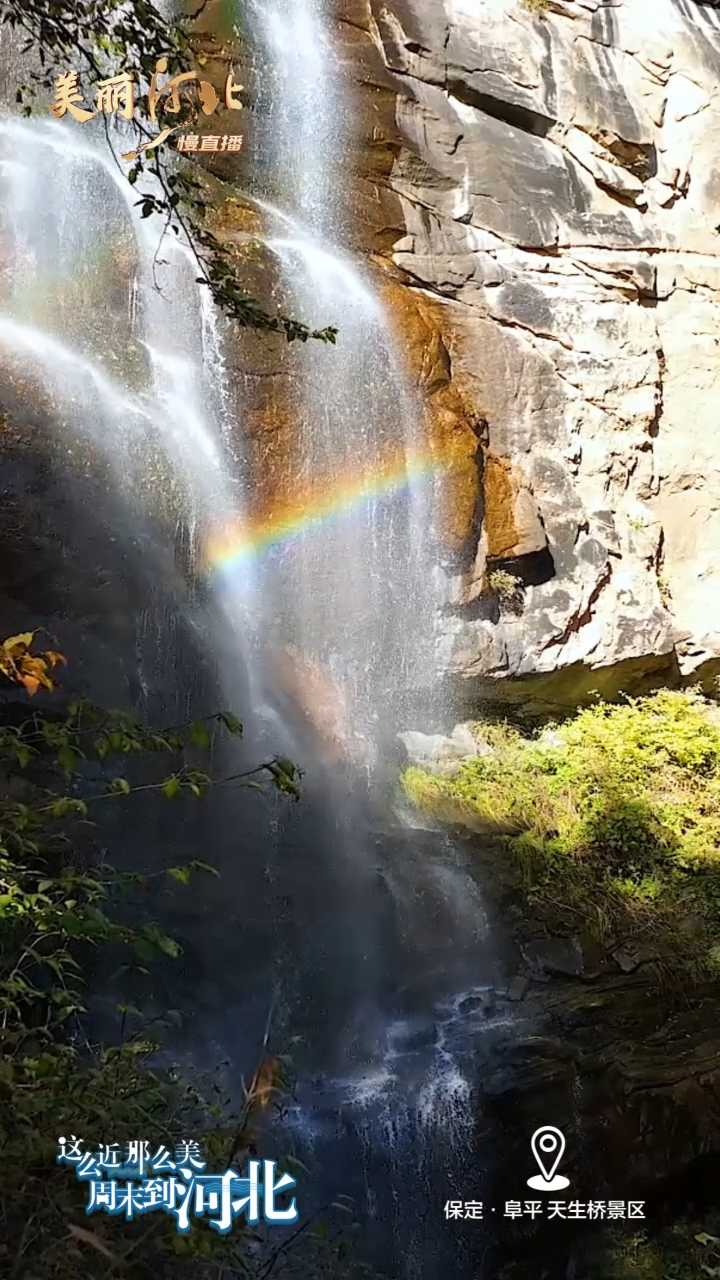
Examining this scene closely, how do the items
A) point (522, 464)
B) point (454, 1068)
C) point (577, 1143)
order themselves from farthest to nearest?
1. point (522, 464)
2. point (454, 1068)
3. point (577, 1143)

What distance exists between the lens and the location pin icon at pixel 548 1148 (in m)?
4.46

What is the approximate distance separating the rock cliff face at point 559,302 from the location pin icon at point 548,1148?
4.25 meters

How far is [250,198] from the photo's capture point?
899 centimetres

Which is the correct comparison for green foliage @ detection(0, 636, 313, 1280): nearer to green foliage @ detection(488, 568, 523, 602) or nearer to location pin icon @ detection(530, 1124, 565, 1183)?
location pin icon @ detection(530, 1124, 565, 1183)

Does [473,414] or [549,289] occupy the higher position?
[549,289]

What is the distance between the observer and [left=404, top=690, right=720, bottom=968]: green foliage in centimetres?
679

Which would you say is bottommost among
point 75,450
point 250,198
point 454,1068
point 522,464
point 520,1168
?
point 520,1168

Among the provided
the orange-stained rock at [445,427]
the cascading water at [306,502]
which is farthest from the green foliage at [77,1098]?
the orange-stained rock at [445,427]

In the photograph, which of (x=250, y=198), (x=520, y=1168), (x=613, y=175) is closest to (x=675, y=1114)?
(x=520, y=1168)

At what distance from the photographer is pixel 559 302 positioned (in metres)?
9.33

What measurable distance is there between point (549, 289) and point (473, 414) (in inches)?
64.3

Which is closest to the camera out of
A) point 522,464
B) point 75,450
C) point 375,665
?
point 75,450

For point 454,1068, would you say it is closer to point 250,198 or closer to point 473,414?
point 473,414

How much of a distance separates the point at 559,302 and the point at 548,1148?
7.29 m
